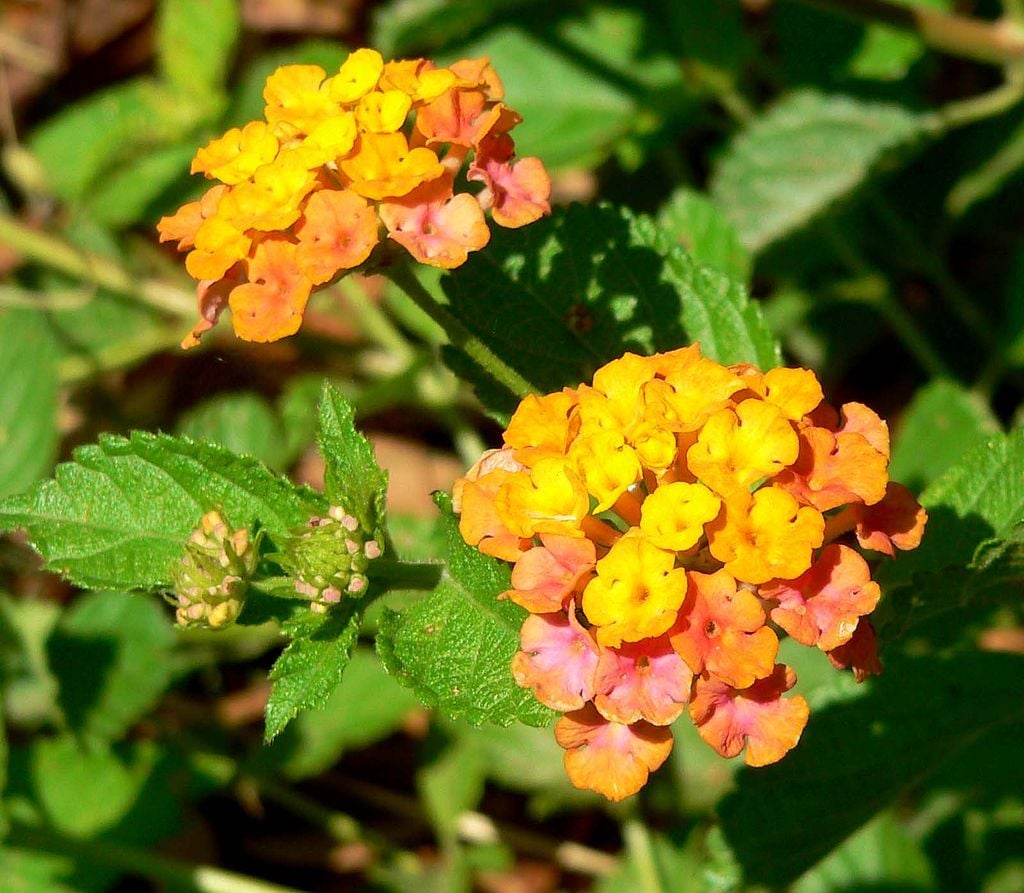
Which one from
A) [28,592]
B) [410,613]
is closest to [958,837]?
[410,613]

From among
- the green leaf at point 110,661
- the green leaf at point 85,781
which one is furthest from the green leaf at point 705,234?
the green leaf at point 85,781

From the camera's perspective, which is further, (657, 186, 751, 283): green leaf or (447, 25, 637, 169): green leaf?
(447, 25, 637, 169): green leaf

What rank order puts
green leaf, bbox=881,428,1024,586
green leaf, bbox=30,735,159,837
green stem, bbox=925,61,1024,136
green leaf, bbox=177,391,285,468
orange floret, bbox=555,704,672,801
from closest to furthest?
orange floret, bbox=555,704,672,801, green leaf, bbox=881,428,1024,586, green stem, bbox=925,61,1024,136, green leaf, bbox=30,735,159,837, green leaf, bbox=177,391,285,468

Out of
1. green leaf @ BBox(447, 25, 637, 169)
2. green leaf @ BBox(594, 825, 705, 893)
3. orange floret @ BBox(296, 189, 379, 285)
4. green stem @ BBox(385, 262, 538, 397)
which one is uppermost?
orange floret @ BBox(296, 189, 379, 285)

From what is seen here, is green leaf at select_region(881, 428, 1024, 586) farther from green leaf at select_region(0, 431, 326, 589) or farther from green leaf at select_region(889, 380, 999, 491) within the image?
green leaf at select_region(0, 431, 326, 589)

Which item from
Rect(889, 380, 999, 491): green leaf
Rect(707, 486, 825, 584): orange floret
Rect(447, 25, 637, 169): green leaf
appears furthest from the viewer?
Rect(447, 25, 637, 169): green leaf

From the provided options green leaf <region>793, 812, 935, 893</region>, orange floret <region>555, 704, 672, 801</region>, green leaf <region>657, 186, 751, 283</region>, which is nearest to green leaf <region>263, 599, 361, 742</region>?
orange floret <region>555, 704, 672, 801</region>

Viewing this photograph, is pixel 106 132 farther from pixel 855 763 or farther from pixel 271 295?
pixel 855 763

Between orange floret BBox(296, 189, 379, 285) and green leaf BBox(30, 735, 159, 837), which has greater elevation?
orange floret BBox(296, 189, 379, 285)
